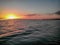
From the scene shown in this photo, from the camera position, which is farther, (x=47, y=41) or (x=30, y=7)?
(x=30, y=7)

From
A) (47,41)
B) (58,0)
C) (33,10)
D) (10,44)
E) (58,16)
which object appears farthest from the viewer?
(33,10)

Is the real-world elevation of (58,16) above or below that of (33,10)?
below

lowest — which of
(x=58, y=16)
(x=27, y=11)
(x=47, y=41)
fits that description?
(x=47, y=41)

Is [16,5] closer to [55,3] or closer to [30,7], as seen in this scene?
[30,7]

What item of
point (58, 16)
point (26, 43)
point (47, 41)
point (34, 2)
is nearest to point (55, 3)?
point (58, 16)

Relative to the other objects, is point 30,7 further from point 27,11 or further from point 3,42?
point 3,42

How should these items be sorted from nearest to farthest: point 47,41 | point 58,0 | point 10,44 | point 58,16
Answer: point 10,44 < point 47,41 < point 58,0 < point 58,16

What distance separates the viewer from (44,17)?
217 cm

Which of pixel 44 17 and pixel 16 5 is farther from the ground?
pixel 16 5

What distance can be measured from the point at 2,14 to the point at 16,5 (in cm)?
28

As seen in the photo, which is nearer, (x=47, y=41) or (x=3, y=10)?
(x=47, y=41)

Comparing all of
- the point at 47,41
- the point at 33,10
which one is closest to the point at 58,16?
the point at 33,10

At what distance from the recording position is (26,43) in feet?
5.04

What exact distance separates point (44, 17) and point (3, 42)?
2.90 feet
